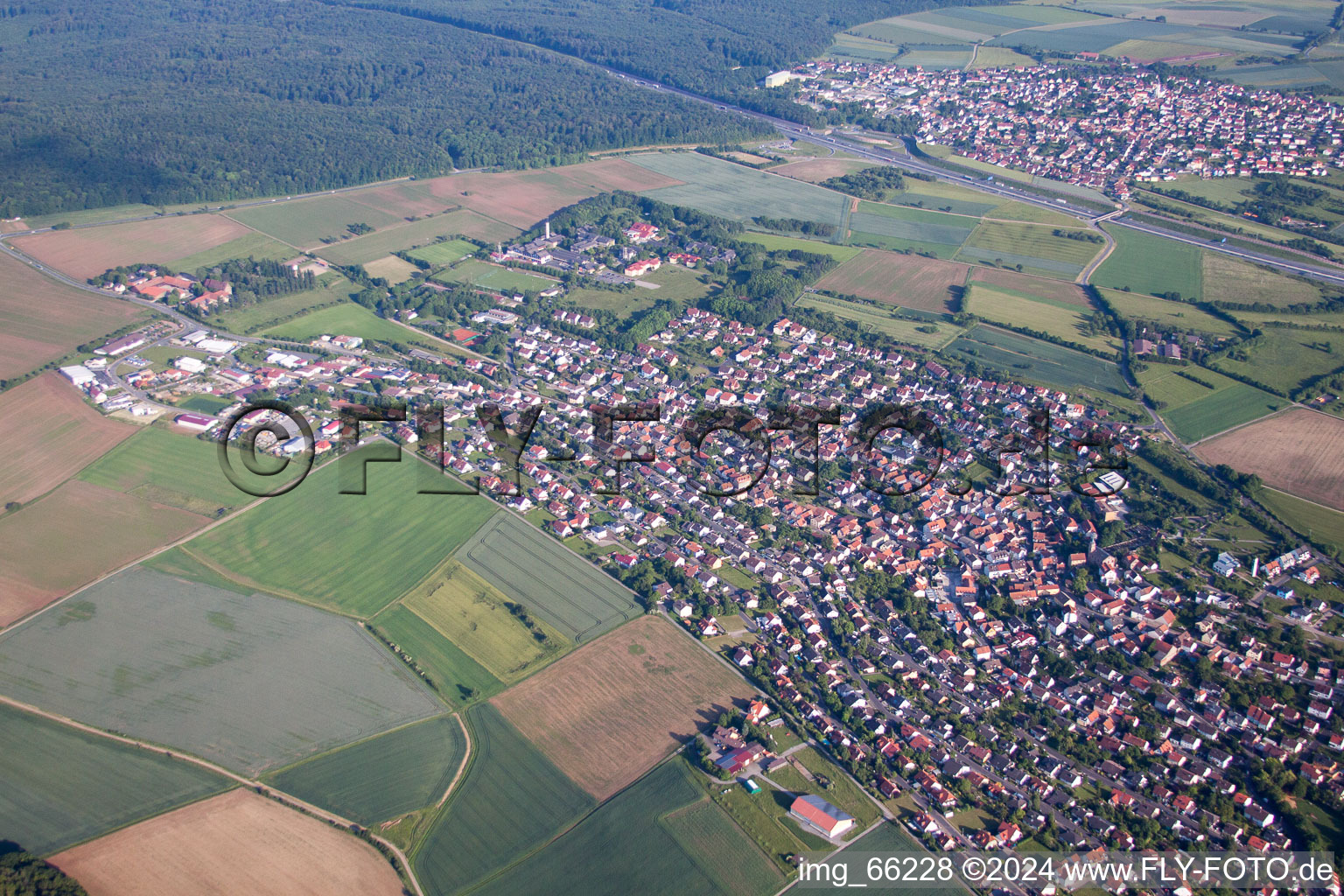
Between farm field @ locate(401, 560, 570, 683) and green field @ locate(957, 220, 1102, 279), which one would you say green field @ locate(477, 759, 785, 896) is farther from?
green field @ locate(957, 220, 1102, 279)

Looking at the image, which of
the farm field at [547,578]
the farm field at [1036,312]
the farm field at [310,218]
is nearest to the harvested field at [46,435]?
the farm field at [547,578]

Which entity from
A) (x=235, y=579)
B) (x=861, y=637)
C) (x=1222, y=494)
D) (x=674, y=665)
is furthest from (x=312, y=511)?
(x=1222, y=494)

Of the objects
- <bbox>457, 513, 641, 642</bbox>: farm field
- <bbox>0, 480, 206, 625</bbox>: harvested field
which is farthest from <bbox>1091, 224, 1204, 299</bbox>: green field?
<bbox>0, 480, 206, 625</bbox>: harvested field

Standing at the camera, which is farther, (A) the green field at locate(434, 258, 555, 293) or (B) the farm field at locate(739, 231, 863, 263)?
(B) the farm field at locate(739, 231, 863, 263)

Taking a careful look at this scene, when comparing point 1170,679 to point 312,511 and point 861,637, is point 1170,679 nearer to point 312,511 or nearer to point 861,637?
point 861,637

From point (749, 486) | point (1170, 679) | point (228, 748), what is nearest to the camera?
point (228, 748)

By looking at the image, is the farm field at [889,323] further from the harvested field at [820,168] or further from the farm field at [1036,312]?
the harvested field at [820,168]
